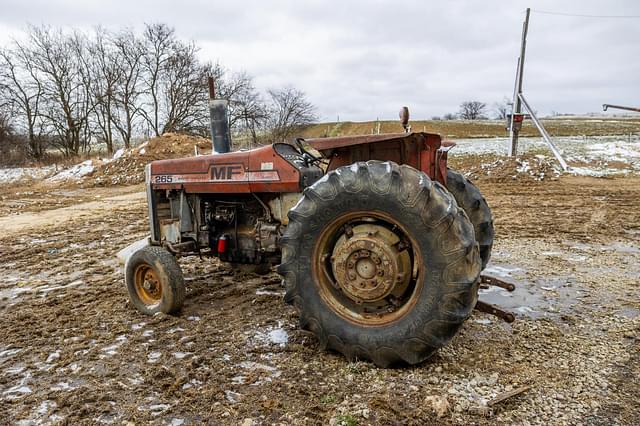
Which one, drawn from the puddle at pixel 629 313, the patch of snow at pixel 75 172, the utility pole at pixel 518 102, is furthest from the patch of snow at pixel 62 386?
the patch of snow at pixel 75 172

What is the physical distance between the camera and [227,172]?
146 inches

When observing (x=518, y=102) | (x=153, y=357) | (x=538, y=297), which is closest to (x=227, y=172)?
(x=153, y=357)

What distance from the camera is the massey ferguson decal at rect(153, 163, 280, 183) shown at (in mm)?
3518

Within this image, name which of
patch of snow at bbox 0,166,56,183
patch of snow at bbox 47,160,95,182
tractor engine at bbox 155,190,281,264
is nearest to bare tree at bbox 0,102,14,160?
patch of snow at bbox 0,166,56,183

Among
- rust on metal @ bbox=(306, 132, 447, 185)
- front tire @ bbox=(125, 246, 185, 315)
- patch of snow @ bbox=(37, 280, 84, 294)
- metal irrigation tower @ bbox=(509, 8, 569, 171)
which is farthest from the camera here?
metal irrigation tower @ bbox=(509, 8, 569, 171)

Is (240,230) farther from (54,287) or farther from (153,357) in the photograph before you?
(54,287)

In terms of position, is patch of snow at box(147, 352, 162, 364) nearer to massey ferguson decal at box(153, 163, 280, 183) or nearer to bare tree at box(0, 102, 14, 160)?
massey ferguson decal at box(153, 163, 280, 183)

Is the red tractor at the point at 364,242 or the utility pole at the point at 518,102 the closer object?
the red tractor at the point at 364,242

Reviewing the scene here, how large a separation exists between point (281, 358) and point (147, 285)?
1.59m

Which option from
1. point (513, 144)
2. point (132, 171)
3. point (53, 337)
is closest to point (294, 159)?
point (53, 337)

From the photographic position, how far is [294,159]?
355cm

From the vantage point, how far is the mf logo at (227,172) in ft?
11.9

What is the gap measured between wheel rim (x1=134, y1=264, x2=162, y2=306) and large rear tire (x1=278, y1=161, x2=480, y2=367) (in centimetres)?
160

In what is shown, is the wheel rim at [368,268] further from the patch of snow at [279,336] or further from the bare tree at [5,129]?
the bare tree at [5,129]
